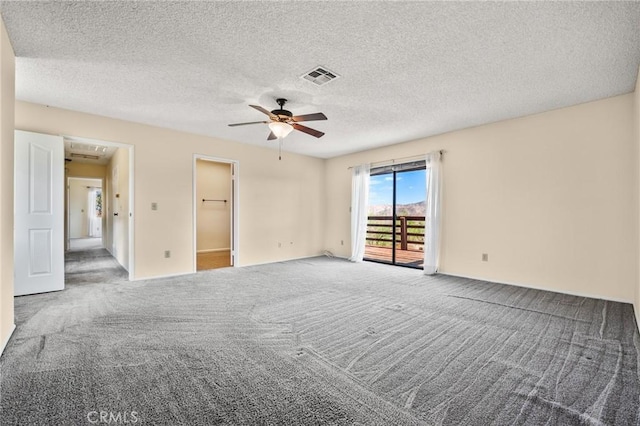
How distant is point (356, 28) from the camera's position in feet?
7.00

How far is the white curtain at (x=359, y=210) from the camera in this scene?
6.09m

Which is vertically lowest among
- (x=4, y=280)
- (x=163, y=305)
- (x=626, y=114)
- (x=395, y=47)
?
(x=163, y=305)

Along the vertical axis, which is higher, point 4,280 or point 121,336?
point 4,280

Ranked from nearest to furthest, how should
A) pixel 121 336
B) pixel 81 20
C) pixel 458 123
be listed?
pixel 81 20, pixel 121 336, pixel 458 123

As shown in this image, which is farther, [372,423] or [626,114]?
[626,114]

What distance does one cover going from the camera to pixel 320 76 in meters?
2.88

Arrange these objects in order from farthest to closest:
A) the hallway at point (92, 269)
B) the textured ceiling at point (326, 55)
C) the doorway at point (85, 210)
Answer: the doorway at point (85, 210)
the hallway at point (92, 269)
the textured ceiling at point (326, 55)

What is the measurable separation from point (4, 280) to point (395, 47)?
3.66m

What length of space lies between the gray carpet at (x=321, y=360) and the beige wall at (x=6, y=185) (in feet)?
0.86

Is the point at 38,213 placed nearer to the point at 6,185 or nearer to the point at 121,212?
the point at 6,185

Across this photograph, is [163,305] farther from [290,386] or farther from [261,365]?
[290,386]

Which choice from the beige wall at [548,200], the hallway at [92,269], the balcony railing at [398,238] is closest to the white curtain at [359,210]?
the balcony railing at [398,238]

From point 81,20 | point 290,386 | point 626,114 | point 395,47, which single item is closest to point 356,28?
point 395,47

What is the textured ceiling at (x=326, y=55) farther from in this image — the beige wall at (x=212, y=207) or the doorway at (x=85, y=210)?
the doorway at (x=85, y=210)
